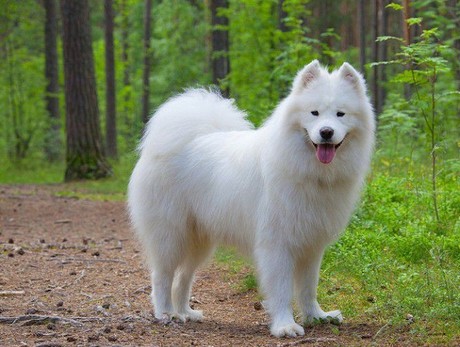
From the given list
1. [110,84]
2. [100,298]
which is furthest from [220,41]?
[100,298]

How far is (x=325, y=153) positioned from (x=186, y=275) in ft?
5.72

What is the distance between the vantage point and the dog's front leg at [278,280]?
4.80m

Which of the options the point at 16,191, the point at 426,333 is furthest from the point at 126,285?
the point at 16,191

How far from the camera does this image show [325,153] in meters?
4.54

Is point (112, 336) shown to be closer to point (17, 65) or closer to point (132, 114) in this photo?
point (17, 65)

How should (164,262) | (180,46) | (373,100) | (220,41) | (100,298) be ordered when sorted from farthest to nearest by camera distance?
1. (180,46)
2. (373,100)
3. (220,41)
4. (100,298)
5. (164,262)

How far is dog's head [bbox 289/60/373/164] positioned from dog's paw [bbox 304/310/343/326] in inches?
47.3

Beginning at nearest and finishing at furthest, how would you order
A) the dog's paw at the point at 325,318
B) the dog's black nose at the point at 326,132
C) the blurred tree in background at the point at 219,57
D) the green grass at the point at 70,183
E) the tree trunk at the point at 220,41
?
the dog's black nose at the point at 326,132 < the dog's paw at the point at 325,318 < the blurred tree in background at the point at 219,57 < the green grass at the point at 70,183 < the tree trunk at the point at 220,41

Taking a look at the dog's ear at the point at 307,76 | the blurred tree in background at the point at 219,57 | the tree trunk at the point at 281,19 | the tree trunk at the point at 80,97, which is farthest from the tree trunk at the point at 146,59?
the dog's ear at the point at 307,76

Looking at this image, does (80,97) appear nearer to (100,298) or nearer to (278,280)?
(100,298)

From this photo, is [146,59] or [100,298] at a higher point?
[146,59]

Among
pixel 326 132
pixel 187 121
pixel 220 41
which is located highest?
pixel 220 41

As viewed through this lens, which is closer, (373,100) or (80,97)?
(80,97)

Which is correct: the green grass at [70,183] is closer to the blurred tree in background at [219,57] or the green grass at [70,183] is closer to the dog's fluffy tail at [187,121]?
the blurred tree in background at [219,57]
